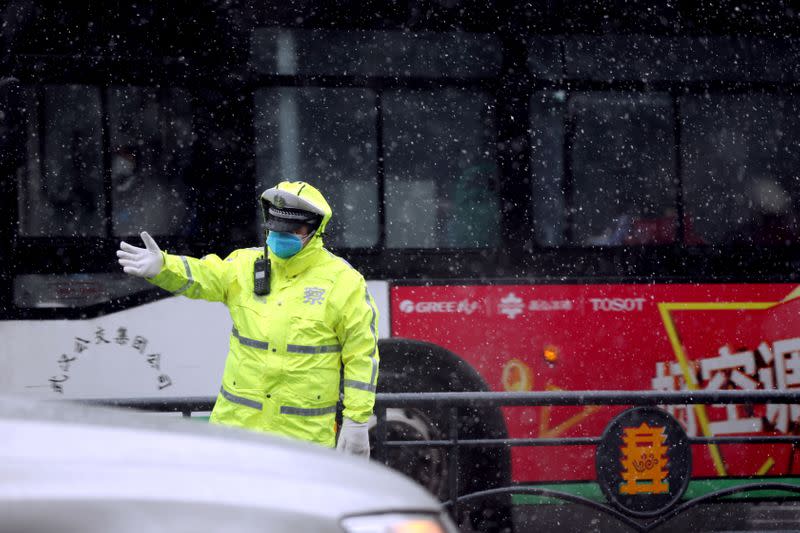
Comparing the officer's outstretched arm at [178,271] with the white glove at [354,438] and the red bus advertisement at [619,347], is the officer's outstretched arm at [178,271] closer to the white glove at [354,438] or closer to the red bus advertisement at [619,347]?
the white glove at [354,438]

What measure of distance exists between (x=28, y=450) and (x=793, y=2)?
6.47 metres

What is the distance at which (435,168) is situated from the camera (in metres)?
6.54

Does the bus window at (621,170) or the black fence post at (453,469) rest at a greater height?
the bus window at (621,170)

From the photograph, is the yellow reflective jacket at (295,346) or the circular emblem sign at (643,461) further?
the circular emblem sign at (643,461)

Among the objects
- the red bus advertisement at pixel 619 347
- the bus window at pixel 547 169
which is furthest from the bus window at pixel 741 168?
the bus window at pixel 547 169

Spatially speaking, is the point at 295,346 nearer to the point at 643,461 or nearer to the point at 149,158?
the point at 643,461

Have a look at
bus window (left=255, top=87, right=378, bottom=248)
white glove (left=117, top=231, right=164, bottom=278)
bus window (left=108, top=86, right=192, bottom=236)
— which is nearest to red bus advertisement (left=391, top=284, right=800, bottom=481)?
bus window (left=255, top=87, right=378, bottom=248)

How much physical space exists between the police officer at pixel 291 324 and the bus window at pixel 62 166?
1.77 meters

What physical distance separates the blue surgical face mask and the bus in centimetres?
187

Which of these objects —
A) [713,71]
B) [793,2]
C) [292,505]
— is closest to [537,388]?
[713,71]

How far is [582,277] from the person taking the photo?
6586 mm

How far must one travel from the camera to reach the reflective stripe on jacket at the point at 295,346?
4430mm

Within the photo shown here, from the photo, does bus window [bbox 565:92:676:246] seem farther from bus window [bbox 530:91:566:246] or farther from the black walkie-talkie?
the black walkie-talkie

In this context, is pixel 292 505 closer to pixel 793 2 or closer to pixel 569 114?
pixel 569 114
